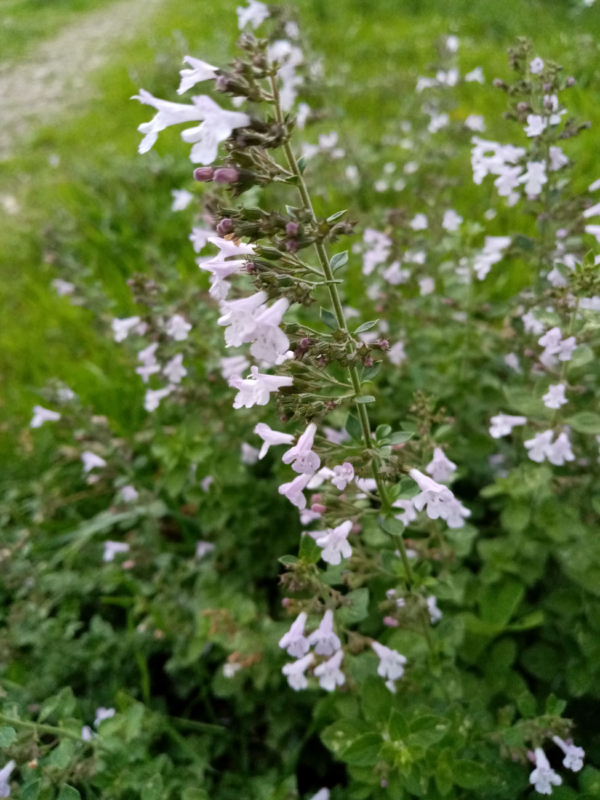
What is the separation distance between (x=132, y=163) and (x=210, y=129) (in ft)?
17.4

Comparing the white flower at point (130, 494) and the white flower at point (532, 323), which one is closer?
the white flower at point (532, 323)

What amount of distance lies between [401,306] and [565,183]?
1.02 m

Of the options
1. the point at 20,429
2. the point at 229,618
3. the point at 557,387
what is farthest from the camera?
the point at 20,429

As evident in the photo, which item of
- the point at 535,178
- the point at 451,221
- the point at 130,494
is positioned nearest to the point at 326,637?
the point at 130,494

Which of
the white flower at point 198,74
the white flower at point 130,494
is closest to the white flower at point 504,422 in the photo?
the white flower at point 198,74

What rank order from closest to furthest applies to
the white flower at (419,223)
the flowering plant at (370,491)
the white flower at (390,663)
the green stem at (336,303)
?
the green stem at (336,303)
the flowering plant at (370,491)
the white flower at (390,663)
the white flower at (419,223)

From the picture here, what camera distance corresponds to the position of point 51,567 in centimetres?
332

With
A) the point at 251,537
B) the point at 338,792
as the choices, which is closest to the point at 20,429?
the point at 251,537

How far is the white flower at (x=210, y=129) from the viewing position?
4.11ft

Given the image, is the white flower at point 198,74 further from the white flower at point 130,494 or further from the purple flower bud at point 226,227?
the white flower at point 130,494

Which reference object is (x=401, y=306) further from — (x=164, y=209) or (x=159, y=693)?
(x=164, y=209)

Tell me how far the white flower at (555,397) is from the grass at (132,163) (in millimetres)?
1911

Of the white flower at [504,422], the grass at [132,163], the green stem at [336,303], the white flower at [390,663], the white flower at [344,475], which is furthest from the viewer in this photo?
the grass at [132,163]

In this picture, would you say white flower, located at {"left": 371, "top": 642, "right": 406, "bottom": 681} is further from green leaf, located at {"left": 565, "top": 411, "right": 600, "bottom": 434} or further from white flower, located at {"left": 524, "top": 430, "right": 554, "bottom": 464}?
green leaf, located at {"left": 565, "top": 411, "right": 600, "bottom": 434}
